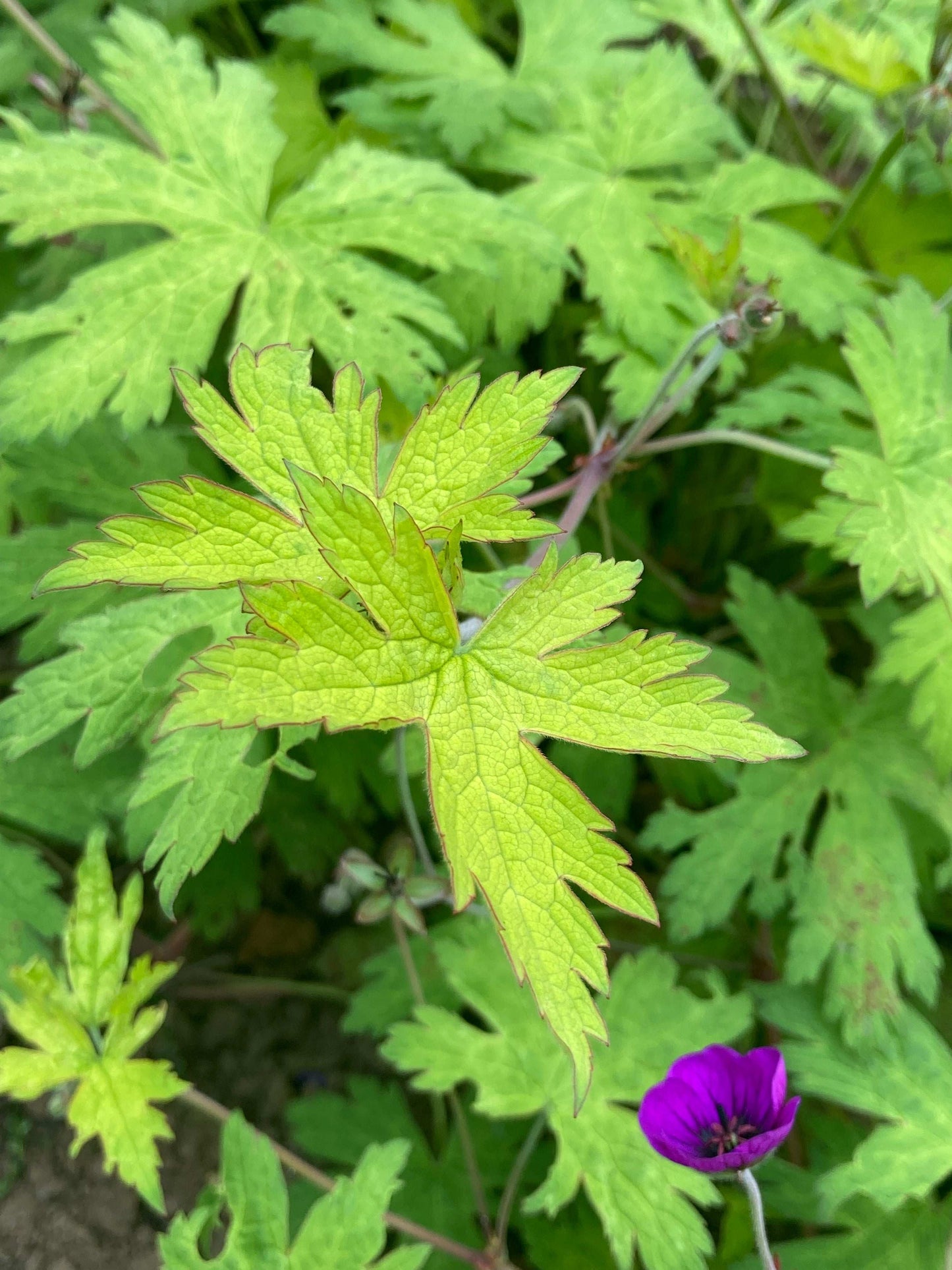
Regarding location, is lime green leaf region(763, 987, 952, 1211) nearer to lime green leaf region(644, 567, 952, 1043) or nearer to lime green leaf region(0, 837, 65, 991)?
lime green leaf region(644, 567, 952, 1043)

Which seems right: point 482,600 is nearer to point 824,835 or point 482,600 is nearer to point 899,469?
point 899,469

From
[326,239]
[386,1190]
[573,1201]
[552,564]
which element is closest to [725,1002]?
[573,1201]

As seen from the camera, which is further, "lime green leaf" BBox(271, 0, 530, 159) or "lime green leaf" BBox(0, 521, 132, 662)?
"lime green leaf" BBox(271, 0, 530, 159)

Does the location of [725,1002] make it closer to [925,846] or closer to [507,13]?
[925,846]

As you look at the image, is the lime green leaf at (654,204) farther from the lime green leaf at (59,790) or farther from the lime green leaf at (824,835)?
the lime green leaf at (59,790)

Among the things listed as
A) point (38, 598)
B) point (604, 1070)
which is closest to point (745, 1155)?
point (604, 1070)

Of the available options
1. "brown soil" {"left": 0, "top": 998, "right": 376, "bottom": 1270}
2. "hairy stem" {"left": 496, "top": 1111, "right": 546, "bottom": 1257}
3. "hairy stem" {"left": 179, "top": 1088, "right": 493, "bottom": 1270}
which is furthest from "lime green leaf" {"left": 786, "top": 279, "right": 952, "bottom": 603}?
"brown soil" {"left": 0, "top": 998, "right": 376, "bottom": 1270}

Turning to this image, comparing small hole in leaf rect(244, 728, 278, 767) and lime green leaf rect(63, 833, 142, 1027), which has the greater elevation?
small hole in leaf rect(244, 728, 278, 767)
